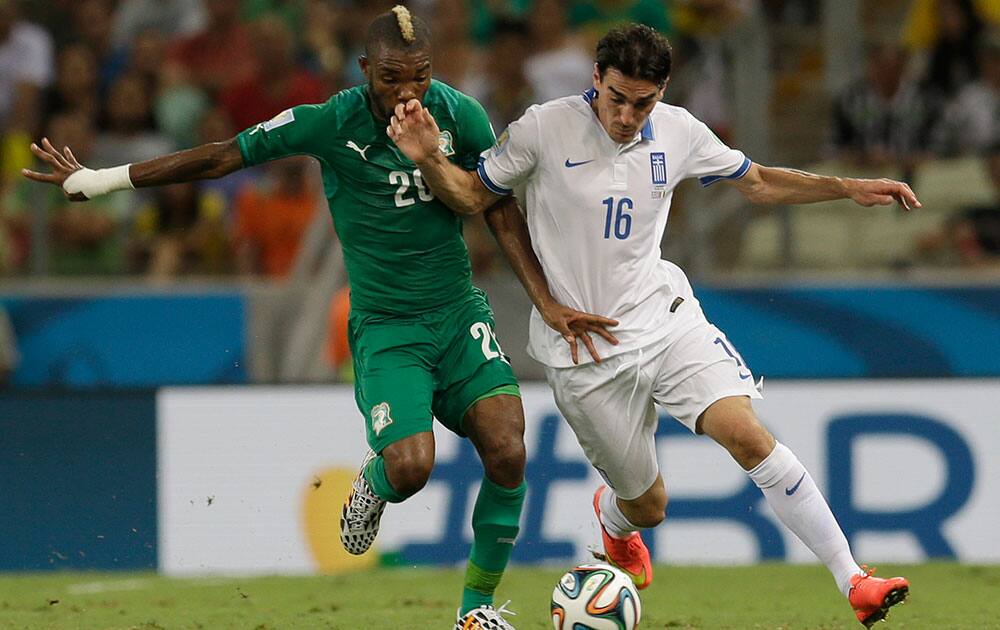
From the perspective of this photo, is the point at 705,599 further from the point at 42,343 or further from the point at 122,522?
the point at 42,343

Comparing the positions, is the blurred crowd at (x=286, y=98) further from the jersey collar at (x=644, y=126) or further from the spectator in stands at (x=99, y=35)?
the jersey collar at (x=644, y=126)

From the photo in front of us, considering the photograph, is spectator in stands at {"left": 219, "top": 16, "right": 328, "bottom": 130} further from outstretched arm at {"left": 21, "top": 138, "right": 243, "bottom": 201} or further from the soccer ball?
the soccer ball

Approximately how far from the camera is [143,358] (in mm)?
12523

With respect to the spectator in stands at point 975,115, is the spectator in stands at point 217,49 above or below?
above

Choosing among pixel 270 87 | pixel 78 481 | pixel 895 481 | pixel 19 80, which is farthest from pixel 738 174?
pixel 19 80

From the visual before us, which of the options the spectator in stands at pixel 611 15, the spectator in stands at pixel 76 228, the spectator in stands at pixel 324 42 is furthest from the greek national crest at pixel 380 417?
the spectator in stands at pixel 324 42

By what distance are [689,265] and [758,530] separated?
304cm

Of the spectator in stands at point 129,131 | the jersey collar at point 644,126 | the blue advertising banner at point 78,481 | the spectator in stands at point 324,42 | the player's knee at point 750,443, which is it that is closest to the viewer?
the player's knee at point 750,443

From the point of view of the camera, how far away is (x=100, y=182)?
6699 millimetres

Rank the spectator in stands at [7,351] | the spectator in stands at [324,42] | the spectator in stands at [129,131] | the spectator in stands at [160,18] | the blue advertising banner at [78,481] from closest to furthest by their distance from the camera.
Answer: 1. the blue advertising banner at [78,481]
2. the spectator in stands at [7,351]
3. the spectator in stands at [129,131]
4. the spectator in stands at [324,42]
5. the spectator in stands at [160,18]

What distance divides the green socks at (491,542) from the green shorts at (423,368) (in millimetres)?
347

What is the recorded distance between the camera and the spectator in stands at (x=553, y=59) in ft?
41.7

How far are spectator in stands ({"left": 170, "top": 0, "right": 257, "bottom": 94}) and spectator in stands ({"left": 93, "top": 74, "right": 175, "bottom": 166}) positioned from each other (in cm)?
61

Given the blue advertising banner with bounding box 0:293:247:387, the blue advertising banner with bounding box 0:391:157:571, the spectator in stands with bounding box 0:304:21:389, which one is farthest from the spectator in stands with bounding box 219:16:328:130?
the blue advertising banner with bounding box 0:391:157:571
